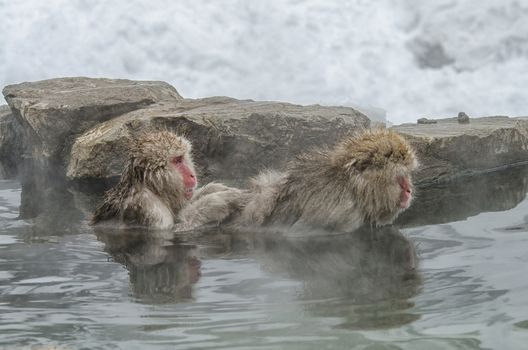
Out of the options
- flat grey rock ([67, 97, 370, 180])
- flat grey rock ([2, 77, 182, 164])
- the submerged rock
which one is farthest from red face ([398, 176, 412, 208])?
flat grey rock ([2, 77, 182, 164])

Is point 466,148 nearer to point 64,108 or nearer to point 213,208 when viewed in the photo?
point 213,208

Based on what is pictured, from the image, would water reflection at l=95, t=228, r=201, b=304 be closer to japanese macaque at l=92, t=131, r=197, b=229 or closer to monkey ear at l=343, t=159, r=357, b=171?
japanese macaque at l=92, t=131, r=197, b=229

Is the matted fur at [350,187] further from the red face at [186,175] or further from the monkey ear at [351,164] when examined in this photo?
the red face at [186,175]

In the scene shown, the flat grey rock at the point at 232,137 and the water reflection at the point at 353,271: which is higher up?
the flat grey rock at the point at 232,137

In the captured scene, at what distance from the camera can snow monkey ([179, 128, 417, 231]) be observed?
4574 millimetres

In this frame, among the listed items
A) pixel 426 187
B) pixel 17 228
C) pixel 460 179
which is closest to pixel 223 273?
pixel 17 228

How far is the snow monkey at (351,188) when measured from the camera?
180 inches

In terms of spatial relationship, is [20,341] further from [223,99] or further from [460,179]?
[223,99]

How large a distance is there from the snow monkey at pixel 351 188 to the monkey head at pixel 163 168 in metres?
0.71

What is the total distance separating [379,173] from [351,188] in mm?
175

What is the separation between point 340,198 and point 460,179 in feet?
7.81

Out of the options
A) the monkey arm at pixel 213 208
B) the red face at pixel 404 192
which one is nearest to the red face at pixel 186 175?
the monkey arm at pixel 213 208

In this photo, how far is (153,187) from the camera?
5.23 meters

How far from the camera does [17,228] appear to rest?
17.4 feet
